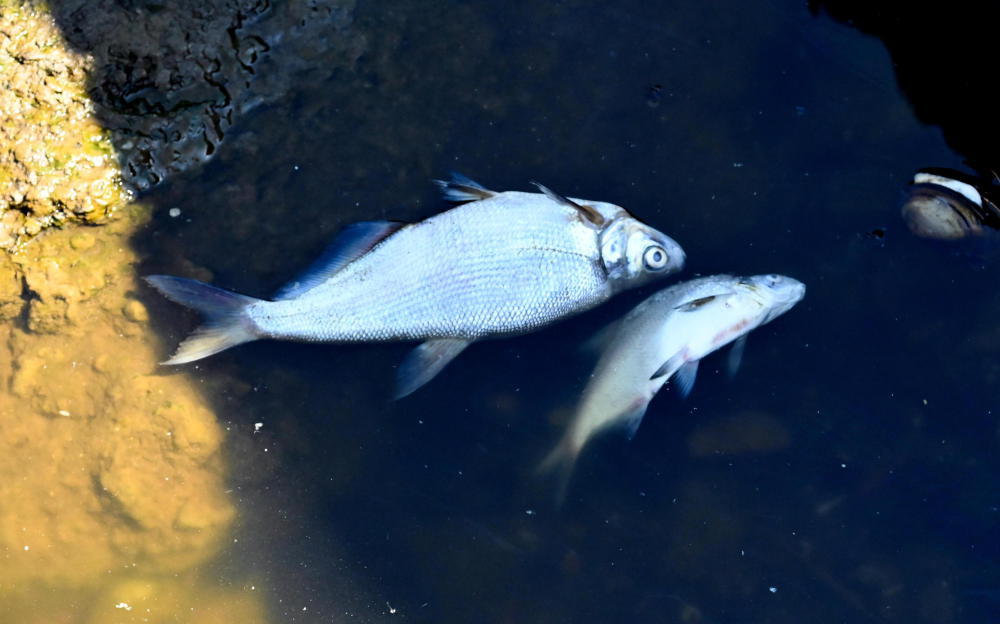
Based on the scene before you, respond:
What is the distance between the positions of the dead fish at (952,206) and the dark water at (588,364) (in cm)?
13

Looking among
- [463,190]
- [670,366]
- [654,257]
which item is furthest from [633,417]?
[463,190]

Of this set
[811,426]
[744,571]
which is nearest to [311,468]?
[744,571]

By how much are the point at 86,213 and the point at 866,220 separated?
3.99m

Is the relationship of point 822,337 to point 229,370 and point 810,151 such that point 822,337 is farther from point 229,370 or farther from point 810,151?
point 229,370

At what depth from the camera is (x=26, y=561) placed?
3.59 metres

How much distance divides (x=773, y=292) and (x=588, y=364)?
979 millimetres

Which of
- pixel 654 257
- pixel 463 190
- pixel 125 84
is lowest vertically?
pixel 654 257

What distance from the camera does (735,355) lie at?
3568 mm

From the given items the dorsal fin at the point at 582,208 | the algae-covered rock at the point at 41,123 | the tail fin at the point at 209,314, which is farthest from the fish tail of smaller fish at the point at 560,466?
the algae-covered rock at the point at 41,123

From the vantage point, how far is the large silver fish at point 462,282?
3.24 metres

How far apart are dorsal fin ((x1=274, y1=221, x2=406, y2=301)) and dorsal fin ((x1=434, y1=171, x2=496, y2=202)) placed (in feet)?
0.91

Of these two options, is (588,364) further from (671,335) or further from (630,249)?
(630,249)

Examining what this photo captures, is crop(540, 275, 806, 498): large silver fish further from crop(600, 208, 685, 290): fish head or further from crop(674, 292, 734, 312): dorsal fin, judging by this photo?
crop(600, 208, 685, 290): fish head

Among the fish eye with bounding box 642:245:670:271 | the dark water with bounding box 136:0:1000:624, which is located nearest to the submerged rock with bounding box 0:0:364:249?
the dark water with bounding box 136:0:1000:624
